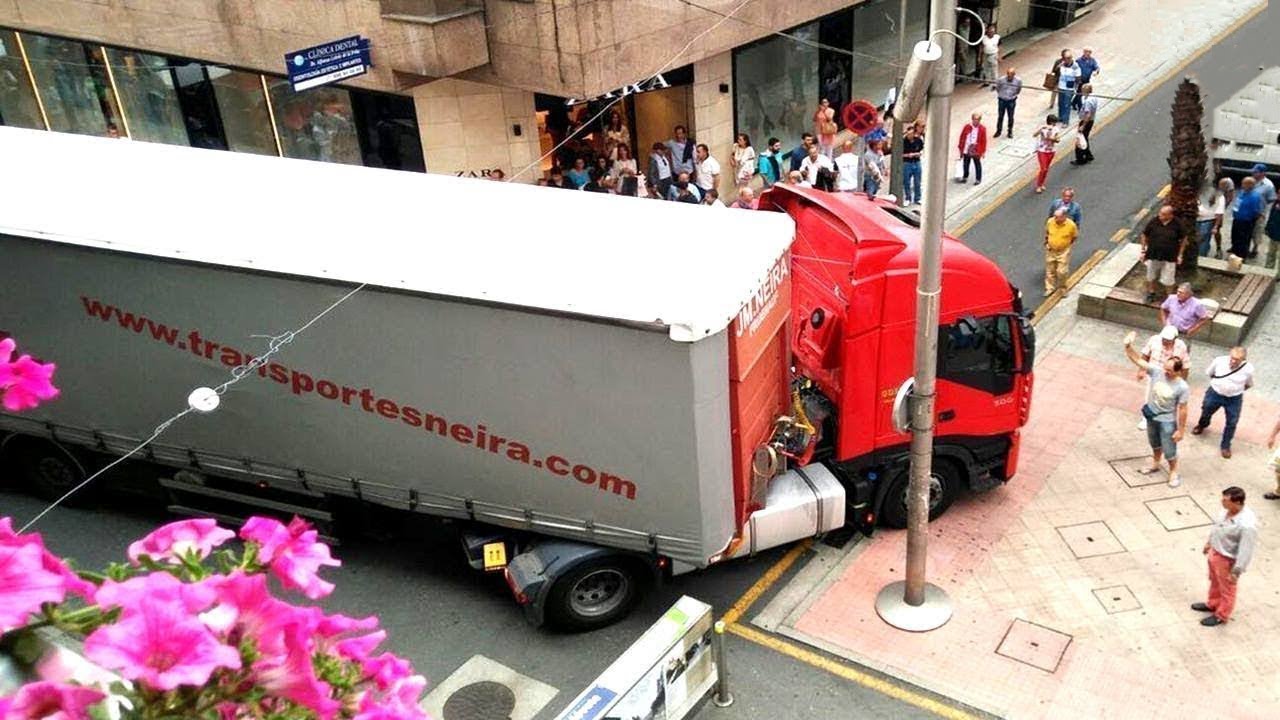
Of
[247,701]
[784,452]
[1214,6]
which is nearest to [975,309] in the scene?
[784,452]

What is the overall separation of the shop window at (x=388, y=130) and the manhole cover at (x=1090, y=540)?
1209 cm

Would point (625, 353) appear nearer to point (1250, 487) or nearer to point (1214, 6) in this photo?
point (1250, 487)

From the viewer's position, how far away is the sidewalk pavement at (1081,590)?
8828 mm

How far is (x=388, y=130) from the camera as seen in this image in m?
18.7

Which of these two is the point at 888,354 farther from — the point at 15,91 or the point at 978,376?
the point at 15,91

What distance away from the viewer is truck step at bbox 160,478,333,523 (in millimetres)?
9930

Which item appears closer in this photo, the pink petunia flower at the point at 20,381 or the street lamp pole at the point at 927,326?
the pink petunia flower at the point at 20,381

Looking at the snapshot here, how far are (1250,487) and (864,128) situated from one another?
6539mm

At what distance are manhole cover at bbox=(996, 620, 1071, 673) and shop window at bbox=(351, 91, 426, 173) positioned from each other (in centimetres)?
1262

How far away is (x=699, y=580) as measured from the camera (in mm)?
10328

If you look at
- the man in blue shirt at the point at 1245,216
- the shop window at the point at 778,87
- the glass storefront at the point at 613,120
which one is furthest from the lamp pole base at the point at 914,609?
the shop window at the point at 778,87

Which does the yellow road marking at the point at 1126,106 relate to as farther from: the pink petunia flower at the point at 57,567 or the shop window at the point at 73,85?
the shop window at the point at 73,85

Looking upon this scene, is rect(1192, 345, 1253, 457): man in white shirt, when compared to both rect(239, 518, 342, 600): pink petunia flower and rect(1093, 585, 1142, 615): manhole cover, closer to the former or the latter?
rect(1093, 585, 1142, 615): manhole cover

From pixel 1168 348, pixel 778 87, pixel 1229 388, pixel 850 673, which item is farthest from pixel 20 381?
pixel 778 87
